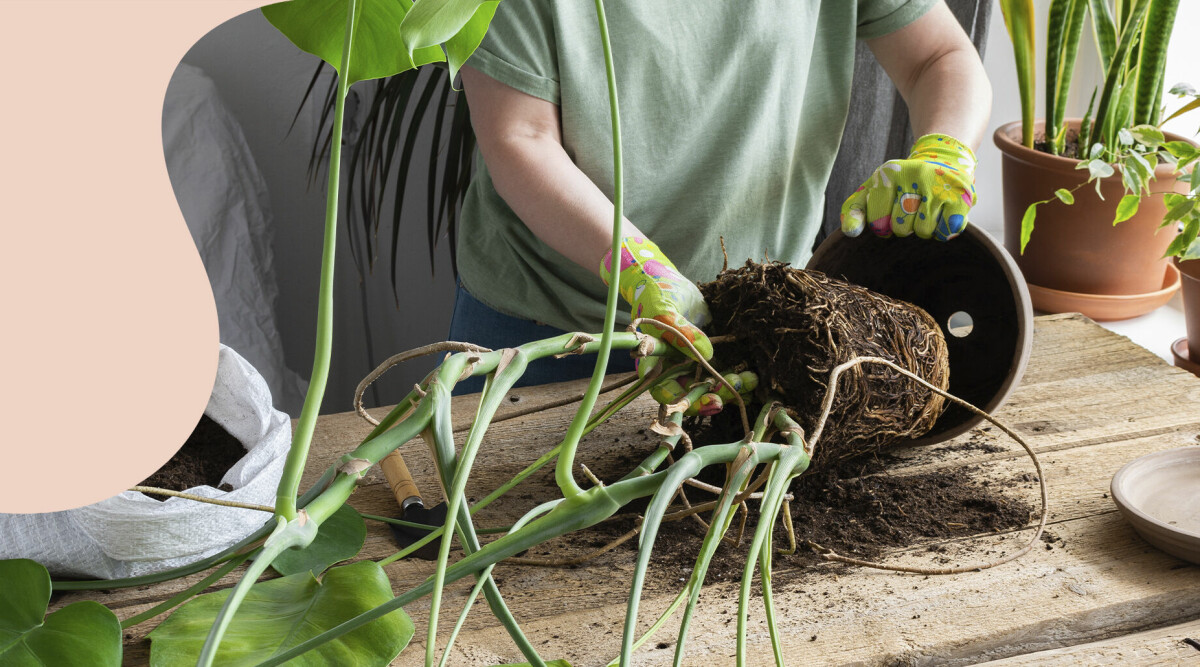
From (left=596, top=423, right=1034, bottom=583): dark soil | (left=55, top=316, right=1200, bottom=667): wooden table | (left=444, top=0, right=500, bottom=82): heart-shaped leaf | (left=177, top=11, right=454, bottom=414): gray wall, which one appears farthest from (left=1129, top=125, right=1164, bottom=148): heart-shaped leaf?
(left=177, top=11, right=454, bottom=414): gray wall

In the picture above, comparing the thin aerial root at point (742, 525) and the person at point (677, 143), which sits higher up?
the person at point (677, 143)

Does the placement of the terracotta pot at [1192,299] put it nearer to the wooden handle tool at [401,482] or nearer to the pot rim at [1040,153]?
the pot rim at [1040,153]

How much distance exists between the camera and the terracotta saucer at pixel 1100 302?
1.20m

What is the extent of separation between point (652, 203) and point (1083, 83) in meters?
0.97

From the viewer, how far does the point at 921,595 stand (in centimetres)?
56

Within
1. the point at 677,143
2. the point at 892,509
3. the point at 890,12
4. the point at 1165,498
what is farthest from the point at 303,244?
the point at 1165,498

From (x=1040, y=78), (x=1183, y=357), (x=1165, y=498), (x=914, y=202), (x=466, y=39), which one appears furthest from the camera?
(x=1040, y=78)

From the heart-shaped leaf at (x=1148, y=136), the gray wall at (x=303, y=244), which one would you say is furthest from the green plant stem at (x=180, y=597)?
the gray wall at (x=303, y=244)

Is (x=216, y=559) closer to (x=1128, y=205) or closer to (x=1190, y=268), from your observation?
(x=1128, y=205)

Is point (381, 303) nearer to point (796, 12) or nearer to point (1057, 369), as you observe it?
point (796, 12)

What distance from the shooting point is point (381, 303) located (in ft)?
6.29

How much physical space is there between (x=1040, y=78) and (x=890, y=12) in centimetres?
72

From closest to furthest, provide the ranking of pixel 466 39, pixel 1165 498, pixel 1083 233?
pixel 466 39, pixel 1165 498, pixel 1083 233

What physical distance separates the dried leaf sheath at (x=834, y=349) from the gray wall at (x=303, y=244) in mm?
1135
